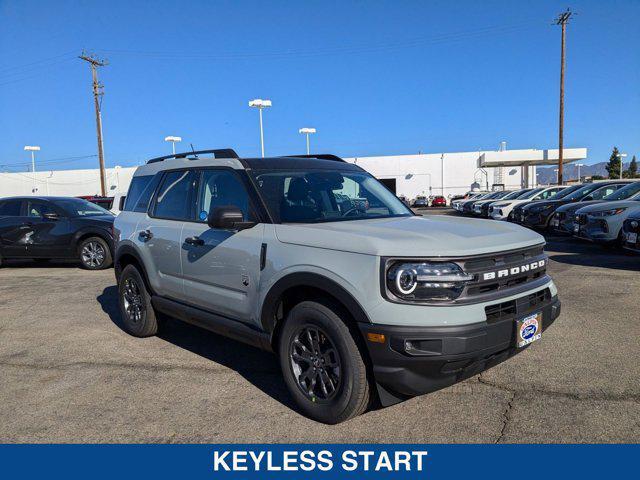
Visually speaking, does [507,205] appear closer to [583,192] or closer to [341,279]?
[583,192]

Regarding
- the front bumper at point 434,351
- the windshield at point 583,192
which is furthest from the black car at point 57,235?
the windshield at point 583,192

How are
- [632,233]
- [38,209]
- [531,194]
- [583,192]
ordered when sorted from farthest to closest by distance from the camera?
[531,194] < [583,192] < [38,209] < [632,233]

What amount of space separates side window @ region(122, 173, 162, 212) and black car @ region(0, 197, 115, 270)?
5202mm

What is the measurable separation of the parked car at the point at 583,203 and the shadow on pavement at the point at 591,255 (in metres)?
0.45

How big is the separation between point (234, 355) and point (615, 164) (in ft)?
349

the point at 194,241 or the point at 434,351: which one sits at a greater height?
the point at 194,241

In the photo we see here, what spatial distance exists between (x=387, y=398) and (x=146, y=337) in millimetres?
3353

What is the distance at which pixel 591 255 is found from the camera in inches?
413

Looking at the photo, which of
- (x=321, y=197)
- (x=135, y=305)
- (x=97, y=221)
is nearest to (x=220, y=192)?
(x=321, y=197)

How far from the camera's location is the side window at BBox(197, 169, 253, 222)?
13.4 ft

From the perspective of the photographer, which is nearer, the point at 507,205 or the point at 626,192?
the point at 626,192

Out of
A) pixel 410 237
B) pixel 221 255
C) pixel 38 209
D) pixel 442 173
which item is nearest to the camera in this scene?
pixel 410 237

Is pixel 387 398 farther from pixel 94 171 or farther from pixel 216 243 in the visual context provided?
pixel 94 171

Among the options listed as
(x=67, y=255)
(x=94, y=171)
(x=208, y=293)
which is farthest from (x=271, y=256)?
(x=94, y=171)
